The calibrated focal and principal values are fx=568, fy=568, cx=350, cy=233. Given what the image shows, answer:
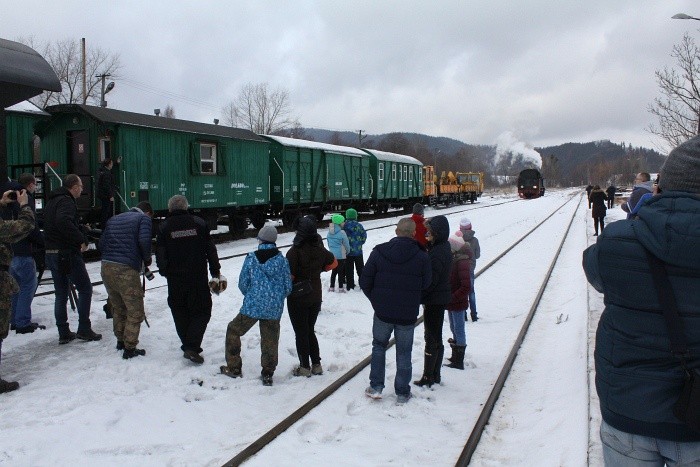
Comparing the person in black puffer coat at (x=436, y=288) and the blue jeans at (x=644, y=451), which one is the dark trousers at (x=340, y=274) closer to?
the person in black puffer coat at (x=436, y=288)

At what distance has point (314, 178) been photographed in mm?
23141

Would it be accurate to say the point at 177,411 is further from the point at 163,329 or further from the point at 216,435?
the point at 163,329

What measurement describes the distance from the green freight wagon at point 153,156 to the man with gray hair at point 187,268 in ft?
26.6

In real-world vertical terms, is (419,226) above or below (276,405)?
above

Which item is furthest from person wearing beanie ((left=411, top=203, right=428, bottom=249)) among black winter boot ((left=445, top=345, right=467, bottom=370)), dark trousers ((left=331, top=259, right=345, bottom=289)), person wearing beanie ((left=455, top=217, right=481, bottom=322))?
black winter boot ((left=445, top=345, right=467, bottom=370))

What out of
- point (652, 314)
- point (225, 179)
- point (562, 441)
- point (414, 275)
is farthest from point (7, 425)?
point (225, 179)

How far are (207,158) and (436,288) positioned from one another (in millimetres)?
12545

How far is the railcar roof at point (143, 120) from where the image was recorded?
1376 cm

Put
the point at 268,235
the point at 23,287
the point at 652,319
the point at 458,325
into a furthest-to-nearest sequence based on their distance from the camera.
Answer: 1. the point at 23,287
2. the point at 458,325
3. the point at 268,235
4. the point at 652,319

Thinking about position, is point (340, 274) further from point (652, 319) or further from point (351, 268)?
point (652, 319)

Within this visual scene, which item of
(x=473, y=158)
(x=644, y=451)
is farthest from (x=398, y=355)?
(x=473, y=158)

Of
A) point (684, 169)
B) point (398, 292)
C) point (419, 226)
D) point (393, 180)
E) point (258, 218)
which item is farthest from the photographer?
point (393, 180)

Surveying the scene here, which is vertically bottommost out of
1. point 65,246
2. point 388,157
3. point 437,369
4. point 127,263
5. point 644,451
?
point 437,369

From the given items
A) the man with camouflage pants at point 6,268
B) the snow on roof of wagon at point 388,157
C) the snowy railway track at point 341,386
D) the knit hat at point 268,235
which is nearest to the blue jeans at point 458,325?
the snowy railway track at point 341,386
